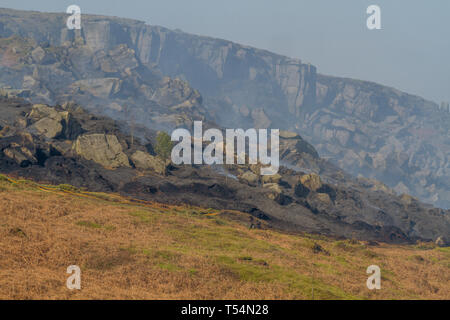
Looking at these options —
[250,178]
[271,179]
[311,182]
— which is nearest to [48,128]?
[250,178]

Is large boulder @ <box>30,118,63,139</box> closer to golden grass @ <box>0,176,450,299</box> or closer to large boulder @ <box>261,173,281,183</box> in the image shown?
large boulder @ <box>261,173,281,183</box>

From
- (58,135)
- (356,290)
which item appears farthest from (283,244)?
(58,135)

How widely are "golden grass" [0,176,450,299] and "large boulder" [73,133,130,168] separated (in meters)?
38.7

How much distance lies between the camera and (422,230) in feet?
371

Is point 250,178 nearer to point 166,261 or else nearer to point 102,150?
point 102,150

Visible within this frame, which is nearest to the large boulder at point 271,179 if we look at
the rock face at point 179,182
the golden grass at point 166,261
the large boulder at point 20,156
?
the rock face at point 179,182

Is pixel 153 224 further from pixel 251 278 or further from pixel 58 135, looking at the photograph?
pixel 58 135

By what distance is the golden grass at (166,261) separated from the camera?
27.7 metres

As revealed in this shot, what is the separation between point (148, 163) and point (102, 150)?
9.63m

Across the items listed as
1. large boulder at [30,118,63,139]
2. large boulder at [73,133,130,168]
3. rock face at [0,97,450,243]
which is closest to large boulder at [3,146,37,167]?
rock face at [0,97,450,243]

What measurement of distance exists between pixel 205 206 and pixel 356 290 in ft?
159

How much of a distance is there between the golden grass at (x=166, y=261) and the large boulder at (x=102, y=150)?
127 ft

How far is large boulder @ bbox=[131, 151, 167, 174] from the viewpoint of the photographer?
96137 millimetres

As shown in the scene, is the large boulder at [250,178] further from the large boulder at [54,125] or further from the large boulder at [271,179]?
the large boulder at [54,125]
